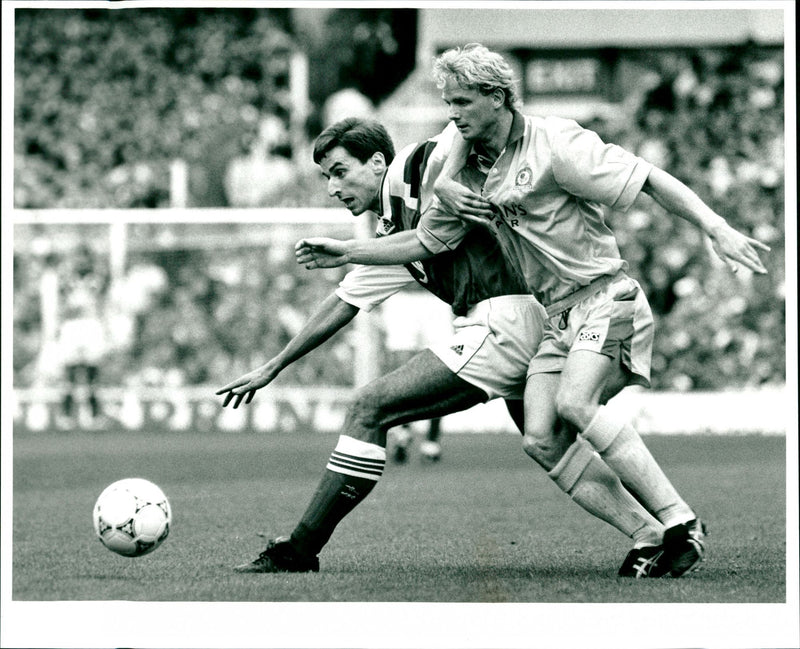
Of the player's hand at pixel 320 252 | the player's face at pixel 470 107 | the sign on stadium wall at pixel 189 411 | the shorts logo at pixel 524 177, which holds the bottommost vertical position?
the sign on stadium wall at pixel 189 411

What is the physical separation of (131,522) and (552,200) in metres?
2.23

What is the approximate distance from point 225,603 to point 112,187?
1924 cm

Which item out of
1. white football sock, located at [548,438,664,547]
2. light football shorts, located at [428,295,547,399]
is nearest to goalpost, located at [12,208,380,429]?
light football shorts, located at [428,295,547,399]

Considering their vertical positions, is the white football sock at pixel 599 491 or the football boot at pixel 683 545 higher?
the white football sock at pixel 599 491

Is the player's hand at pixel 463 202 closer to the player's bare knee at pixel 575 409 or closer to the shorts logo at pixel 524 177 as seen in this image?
the shorts logo at pixel 524 177

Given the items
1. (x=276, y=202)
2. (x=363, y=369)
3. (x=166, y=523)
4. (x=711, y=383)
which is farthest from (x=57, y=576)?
(x=276, y=202)

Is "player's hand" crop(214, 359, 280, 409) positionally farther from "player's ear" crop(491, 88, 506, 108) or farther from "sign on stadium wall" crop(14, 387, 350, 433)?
"sign on stadium wall" crop(14, 387, 350, 433)

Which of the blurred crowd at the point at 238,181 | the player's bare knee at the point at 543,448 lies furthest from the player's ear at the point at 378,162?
the blurred crowd at the point at 238,181

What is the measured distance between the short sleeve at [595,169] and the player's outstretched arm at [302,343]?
47.7 inches

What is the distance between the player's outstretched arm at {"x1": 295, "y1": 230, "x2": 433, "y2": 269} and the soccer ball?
1.29 m

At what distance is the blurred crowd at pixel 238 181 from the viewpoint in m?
19.1

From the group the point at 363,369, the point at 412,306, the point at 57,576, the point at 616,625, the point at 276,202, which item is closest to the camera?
the point at 616,625

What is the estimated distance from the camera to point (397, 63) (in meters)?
27.4

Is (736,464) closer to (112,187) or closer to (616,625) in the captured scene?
(616,625)
